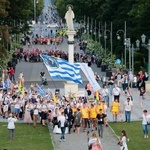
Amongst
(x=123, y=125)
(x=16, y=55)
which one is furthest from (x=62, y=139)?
(x=16, y=55)

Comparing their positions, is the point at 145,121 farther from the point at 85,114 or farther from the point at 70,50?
the point at 70,50

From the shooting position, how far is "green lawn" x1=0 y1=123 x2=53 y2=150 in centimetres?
3607

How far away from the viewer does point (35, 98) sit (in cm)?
4403

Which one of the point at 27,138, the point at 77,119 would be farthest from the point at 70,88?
the point at 27,138

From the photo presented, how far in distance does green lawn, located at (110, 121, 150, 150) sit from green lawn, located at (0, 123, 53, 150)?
10.9 ft

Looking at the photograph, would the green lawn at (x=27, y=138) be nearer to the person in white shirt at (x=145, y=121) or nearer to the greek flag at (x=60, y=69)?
the greek flag at (x=60, y=69)

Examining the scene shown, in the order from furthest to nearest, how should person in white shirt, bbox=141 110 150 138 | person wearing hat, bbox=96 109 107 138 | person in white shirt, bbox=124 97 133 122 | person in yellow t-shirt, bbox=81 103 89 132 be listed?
person in white shirt, bbox=124 97 133 122, person in yellow t-shirt, bbox=81 103 89 132, person wearing hat, bbox=96 109 107 138, person in white shirt, bbox=141 110 150 138

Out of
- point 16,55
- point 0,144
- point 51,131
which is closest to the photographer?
point 0,144

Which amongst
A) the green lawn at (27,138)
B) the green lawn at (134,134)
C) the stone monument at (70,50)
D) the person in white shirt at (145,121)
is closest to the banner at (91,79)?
the green lawn at (134,134)

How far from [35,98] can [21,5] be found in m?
34.6

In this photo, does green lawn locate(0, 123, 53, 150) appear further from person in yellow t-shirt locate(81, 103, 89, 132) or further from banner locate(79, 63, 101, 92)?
banner locate(79, 63, 101, 92)

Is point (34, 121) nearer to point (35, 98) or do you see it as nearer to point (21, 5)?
point (35, 98)

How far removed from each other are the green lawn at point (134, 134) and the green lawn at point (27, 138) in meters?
3.32

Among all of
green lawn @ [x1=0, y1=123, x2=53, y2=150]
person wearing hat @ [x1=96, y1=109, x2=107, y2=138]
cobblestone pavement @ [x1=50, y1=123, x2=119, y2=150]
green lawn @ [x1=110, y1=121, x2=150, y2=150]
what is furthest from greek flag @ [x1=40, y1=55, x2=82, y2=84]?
person wearing hat @ [x1=96, y1=109, x2=107, y2=138]
